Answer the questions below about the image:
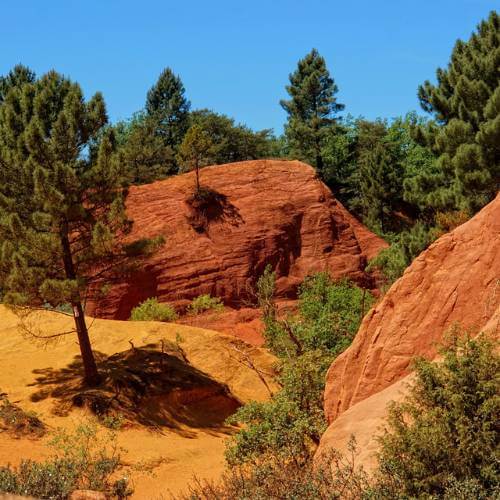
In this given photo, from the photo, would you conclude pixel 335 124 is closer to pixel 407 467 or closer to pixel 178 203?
pixel 178 203

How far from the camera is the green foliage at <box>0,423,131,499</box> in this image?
35.4 feet

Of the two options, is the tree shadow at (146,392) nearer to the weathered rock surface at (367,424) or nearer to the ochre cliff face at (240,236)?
the weathered rock surface at (367,424)

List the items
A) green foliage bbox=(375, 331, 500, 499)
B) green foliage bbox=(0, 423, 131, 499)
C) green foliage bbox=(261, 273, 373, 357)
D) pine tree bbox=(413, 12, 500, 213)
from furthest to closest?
1. pine tree bbox=(413, 12, 500, 213)
2. green foliage bbox=(261, 273, 373, 357)
3. green foliage bbox=(0, 423, 131, 499)
4. green foliage bbox=(375, 331, 500, 499)

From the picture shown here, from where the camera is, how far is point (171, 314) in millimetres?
34062

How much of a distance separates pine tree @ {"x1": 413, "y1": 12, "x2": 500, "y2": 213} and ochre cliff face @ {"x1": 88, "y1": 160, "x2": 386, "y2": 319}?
1415 centimetres

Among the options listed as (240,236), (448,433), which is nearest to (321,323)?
(448,433)

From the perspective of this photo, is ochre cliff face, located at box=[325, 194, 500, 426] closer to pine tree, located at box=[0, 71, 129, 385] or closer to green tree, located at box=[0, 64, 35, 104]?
pine tree, located at box=[0, 71, 129, 385]


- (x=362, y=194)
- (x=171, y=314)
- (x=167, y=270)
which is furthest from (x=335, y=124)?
(x=171, y=314)

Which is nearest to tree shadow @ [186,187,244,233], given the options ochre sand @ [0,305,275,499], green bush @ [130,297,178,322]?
green bush @ [130,297,178,322]

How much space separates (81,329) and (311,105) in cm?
3872

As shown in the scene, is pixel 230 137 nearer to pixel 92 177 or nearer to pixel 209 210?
pixel 209 210

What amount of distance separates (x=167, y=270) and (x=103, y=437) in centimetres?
2134

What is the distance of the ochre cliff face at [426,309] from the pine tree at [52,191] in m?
9.53

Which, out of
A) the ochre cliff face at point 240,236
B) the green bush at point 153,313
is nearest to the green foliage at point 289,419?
the green bush at point 153,313
